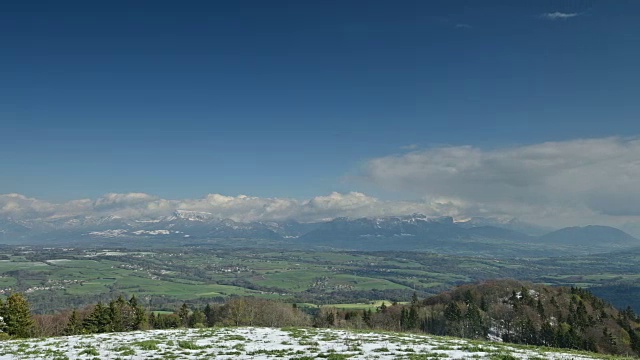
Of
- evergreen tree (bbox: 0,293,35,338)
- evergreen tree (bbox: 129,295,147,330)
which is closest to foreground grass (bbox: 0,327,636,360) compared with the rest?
A: evergreen tree (bbox: 0,293,35,338)

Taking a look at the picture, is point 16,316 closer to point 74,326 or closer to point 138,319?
point 74,326

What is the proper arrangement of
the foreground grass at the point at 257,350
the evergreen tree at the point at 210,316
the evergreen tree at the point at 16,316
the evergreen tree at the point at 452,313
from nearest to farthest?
1. the foreground grass at the point at 257,350
2. the evergreen tree at the point at 16,316
3. the evergreen tree at the point at 452,313
4. the evergreen tree at the point at 210,316

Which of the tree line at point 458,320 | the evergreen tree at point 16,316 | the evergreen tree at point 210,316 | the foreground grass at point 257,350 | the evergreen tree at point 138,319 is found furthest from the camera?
the evergreen tree at point 210,316

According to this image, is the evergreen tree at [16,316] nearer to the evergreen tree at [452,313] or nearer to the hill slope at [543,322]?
the hill slope at [543,322]

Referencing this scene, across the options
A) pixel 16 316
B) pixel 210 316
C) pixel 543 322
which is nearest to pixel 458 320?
pixel 543 322

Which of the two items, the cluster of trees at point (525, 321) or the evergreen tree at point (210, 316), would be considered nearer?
the cluster of trees at point (525, 321)

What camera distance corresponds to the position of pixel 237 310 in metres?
130

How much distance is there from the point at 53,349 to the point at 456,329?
387ft

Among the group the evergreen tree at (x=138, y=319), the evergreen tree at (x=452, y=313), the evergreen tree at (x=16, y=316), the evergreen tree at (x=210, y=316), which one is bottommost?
the evergreen tree at (x=210, y=316)

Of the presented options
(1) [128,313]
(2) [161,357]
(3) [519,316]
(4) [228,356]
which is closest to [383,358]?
(4) [228,356]

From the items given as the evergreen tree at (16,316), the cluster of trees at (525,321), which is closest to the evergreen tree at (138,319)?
the evergreen tree at (16,316)

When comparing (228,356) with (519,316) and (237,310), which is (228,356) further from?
(519,316)

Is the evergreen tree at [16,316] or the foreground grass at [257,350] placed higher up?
the foreground grass at [257,350]

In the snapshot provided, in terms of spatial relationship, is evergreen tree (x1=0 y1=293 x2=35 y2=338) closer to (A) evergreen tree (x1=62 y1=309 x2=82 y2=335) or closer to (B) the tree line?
Result: (A) evergreen tree (x1=62 y1=309 x2=82 y2=335)
